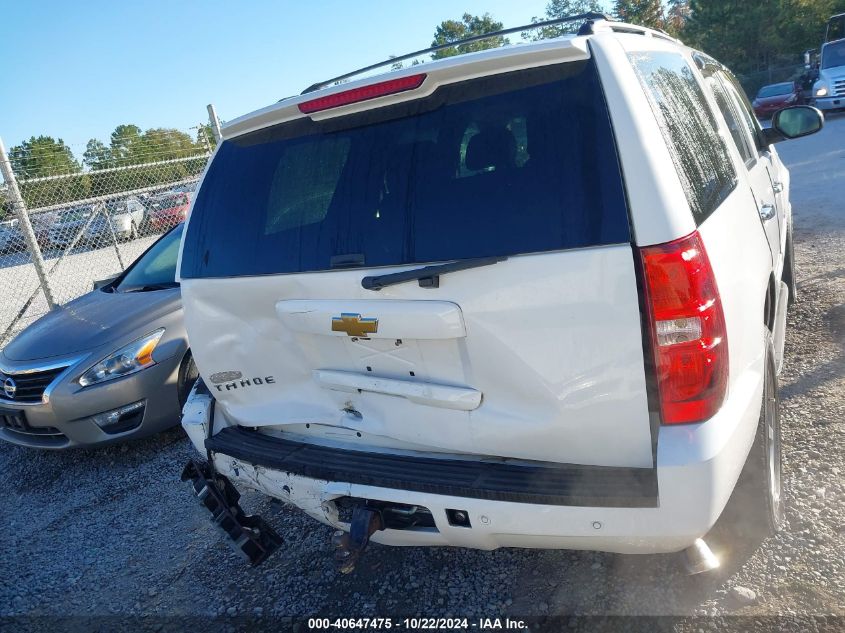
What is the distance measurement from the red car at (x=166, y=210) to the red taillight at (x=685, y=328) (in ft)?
31.6

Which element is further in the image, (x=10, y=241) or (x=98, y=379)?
(x=10, y=241)

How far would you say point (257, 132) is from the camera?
2768 mm

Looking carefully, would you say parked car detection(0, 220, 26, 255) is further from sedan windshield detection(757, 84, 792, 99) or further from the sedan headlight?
sedan windshield detection(757, 84, 792, 99)

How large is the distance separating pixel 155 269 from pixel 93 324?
36.9 inches

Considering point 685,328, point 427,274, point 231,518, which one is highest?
point 427,274

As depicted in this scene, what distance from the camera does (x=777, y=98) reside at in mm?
24281

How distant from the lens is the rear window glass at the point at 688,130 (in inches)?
82.3

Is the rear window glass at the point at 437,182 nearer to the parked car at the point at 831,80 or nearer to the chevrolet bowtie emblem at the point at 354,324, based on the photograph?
the chevrolet bowtie emblem at the point at 354,324

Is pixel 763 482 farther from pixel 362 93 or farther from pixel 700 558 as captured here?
pixel 362 93

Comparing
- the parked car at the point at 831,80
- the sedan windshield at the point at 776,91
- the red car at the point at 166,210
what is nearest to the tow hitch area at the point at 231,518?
the red car at the point at 166,210

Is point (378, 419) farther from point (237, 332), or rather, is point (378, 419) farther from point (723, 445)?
point (723, 445)

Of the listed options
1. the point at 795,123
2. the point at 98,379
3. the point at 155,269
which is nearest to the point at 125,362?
the point at 98,379

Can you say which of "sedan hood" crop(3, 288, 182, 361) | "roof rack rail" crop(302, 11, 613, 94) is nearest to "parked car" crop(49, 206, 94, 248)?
"sedan hood" crop(3, 288, 182, 361)

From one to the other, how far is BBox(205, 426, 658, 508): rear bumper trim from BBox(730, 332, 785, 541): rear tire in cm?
77
